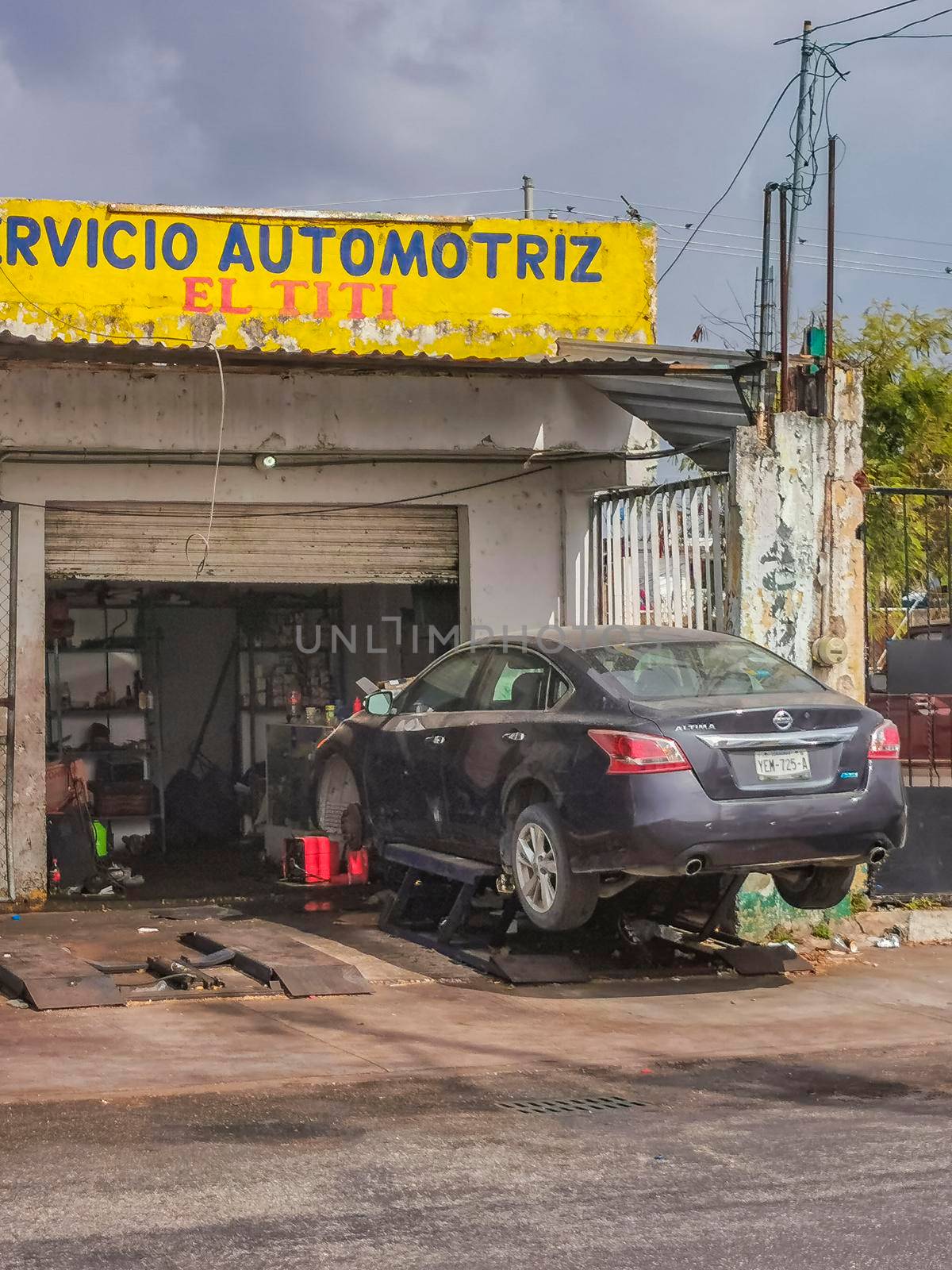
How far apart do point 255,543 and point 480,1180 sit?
8098 mm

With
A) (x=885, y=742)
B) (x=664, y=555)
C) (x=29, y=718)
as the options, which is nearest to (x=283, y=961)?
(x=885, y=742)

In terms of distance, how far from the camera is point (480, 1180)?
4.68 metres

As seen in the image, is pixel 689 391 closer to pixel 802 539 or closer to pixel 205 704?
pixel 802 539

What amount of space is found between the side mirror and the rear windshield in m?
1.61

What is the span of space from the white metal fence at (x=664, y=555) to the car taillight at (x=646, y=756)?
251cm

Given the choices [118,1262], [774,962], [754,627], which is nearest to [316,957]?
[774,962]

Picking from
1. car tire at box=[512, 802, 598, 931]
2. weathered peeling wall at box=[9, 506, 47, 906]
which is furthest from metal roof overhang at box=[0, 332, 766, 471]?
car tire at box=[512, 802, 598, 931]

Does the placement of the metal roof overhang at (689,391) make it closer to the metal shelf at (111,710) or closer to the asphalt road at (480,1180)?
the asphalt road at (480,1180)

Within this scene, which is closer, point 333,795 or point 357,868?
point 333,795

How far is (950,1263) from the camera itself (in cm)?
398

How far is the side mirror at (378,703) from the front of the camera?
31.5ft

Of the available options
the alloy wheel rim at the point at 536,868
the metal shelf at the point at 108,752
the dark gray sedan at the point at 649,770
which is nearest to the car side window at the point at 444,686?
the dark gray sedan at the point at 649,770

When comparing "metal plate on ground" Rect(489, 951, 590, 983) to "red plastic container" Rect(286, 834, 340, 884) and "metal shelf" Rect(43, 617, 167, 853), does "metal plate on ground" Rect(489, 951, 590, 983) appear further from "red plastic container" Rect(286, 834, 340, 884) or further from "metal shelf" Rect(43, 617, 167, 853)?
"metal shelf" Rect(43, 617, 167, 853)

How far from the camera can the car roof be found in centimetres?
869
